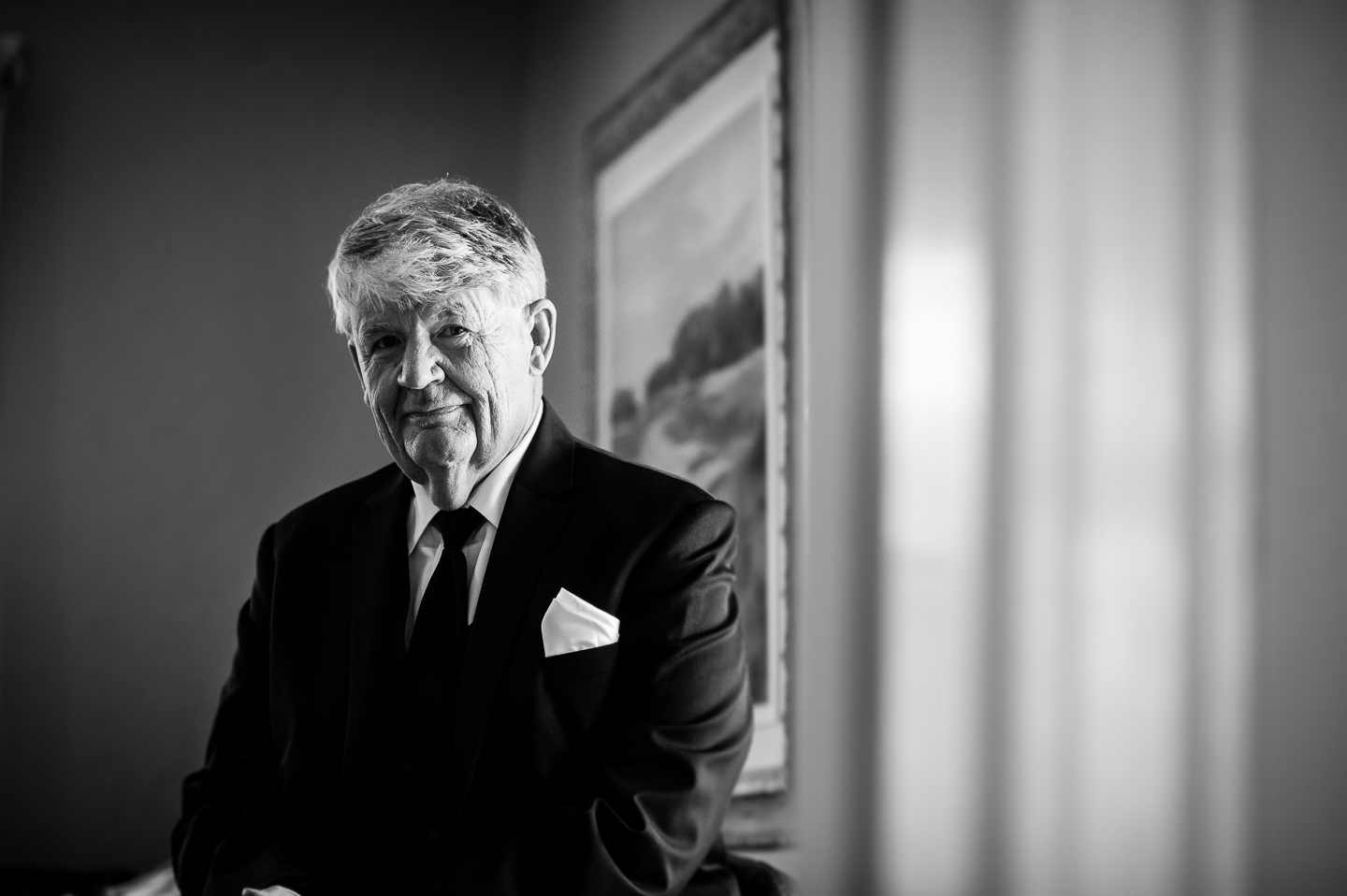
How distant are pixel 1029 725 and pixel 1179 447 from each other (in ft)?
1.20

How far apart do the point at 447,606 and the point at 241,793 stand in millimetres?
311

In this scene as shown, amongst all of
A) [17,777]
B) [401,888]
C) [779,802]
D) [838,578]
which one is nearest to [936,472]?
[838,578]

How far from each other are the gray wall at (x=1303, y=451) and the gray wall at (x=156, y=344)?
156cm

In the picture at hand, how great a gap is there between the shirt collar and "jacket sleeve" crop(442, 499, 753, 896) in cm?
Answer: 17

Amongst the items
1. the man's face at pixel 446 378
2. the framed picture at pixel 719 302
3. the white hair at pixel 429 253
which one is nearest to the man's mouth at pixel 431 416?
the man's face at pixel 446 378

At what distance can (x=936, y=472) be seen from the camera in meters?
1.56

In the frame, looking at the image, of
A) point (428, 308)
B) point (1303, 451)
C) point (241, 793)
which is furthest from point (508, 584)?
point (1303, 451)

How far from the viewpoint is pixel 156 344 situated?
262cm

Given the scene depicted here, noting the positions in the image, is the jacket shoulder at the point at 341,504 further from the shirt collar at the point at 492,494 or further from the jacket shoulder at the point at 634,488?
the jacket shoulder at the point at 634,488

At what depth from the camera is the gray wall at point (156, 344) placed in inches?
100

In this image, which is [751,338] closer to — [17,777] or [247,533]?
[247,533]

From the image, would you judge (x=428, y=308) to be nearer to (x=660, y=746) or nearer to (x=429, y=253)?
(x=429, y=253)

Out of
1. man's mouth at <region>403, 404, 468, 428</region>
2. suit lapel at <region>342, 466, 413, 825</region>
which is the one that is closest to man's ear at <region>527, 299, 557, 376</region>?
man's mouth at <region>403, 404, 468, 428</region>

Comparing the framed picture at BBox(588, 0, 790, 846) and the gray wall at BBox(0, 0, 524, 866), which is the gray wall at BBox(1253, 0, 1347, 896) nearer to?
the framed picture at BBox(588, 0, 790, 846)
